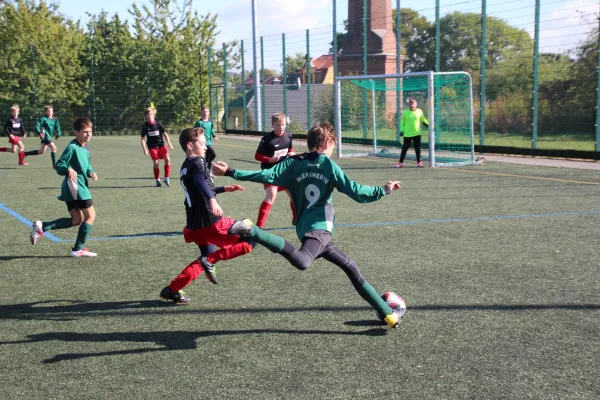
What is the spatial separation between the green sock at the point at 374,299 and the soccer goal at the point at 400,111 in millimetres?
13800

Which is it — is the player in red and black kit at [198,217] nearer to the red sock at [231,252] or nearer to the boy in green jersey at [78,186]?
the red sock at [231,252]

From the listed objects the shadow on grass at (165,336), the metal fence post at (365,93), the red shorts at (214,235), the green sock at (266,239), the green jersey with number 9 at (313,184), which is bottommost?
the shadow on grass at (165,336)

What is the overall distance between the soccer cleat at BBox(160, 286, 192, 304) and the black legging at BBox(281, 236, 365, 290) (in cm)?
143

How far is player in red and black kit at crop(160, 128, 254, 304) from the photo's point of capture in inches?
224

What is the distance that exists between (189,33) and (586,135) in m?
32.4

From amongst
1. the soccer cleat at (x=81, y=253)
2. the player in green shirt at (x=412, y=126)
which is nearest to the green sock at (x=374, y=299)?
the soccer cleat at (x=81, y=253)

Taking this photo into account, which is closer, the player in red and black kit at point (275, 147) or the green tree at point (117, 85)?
the player in red and black kit at point (275, 147)

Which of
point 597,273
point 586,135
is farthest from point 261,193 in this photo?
point 586,135

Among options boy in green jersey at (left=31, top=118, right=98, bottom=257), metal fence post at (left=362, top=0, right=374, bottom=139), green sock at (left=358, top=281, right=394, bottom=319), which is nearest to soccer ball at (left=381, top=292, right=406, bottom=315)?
green sock at (left=358, top=281, right=394, bottom=319)

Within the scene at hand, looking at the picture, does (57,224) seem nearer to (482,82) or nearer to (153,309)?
(153,309)

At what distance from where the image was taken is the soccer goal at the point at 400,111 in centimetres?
1964

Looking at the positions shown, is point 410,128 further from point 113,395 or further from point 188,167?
point 113,395

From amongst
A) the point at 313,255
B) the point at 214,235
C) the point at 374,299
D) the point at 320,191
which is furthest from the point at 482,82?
the point at 313,255

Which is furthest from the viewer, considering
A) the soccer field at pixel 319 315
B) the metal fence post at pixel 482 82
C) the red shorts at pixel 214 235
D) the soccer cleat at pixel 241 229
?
the metal fence post at pixel 482 82
